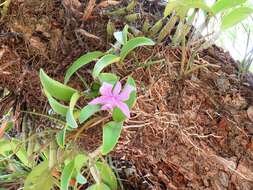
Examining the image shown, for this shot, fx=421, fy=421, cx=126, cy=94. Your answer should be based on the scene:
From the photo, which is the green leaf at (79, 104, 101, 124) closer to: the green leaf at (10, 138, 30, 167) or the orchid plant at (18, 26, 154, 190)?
the orchid plant at (18, 26, 154, 190)

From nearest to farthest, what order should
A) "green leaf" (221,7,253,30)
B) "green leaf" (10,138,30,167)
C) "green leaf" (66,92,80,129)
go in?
"green leaf" (66,92,80,129)
"green leaf" (221,7,253,30)
"green leaf" (10,138,30,167)

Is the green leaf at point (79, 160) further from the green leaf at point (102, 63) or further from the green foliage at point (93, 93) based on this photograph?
the green leaf at point (102, 63)

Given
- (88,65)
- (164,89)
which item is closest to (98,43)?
(88,65)

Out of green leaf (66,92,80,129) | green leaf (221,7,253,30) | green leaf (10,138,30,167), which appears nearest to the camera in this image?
green leaf (66,92,80,129)

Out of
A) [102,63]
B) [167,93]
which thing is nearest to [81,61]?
[102,63]

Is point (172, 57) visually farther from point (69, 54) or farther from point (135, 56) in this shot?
point (69, 54)

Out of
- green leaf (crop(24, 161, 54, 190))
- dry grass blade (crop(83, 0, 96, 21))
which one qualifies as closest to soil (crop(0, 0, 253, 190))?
dry grass blade (crop(83, 0, 96, 21))
